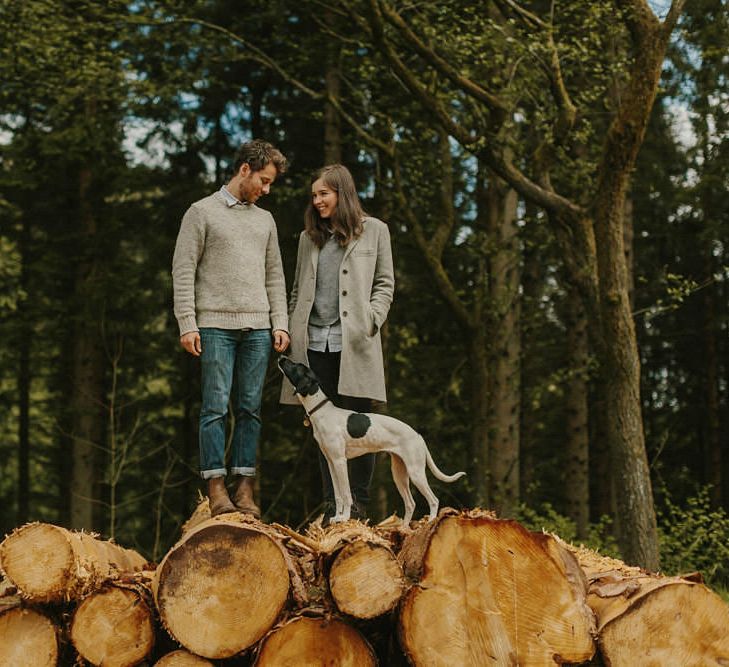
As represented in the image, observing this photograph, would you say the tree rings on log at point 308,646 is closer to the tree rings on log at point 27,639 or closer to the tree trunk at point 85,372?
the tree rings on log at point 27,639

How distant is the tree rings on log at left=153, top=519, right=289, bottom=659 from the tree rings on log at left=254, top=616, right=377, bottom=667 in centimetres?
8

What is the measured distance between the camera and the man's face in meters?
5.84

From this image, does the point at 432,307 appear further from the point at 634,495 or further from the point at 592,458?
the point at 634,495

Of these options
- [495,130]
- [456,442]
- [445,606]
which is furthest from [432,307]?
[445,606]

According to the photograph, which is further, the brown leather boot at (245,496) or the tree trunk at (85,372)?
the tree trunk at (85,372)

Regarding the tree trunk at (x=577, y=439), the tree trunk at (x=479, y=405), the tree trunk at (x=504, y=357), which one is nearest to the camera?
the tree trunk at (x=504, y=357)

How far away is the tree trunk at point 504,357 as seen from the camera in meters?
12.9

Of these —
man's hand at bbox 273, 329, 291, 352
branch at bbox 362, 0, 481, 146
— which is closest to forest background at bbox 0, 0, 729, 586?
branch at bbox 362, 0, 481, 146

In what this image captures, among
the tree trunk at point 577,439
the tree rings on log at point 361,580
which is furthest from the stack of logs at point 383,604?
the tree trunk at point 577,439

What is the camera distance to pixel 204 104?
54.7 ft

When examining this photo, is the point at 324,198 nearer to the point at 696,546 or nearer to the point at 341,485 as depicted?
the point at 341,485

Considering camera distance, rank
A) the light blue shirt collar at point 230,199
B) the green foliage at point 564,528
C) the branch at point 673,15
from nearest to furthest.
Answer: the light blue shirt collar at point 230,199 → the branch at point 673,15 → the green foliage at point 564,528

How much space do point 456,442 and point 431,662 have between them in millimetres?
13594

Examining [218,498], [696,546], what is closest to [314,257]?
[218,498]
